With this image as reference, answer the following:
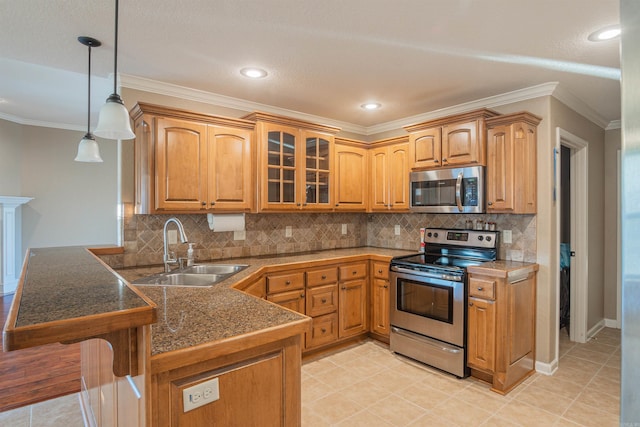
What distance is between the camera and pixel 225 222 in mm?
3156

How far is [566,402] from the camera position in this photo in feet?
8.48

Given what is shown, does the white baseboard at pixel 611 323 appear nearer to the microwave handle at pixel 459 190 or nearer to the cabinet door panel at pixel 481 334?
the cabinet door panel at pixel 481 334

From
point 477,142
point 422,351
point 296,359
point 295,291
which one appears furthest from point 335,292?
point 296,359

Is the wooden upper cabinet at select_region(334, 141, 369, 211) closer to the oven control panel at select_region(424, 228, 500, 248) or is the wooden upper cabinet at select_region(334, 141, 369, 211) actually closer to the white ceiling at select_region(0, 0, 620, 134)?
the white ceiling at select_region(0, 0, 620, 134)

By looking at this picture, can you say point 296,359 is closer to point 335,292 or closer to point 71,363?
point 335,292

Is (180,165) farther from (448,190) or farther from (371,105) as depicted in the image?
(448,190)

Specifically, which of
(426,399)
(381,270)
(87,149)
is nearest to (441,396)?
(426,399)

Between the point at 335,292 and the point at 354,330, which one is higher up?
the point at 335,292

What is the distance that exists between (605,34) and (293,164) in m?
2.50

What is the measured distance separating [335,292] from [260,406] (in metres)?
2.36

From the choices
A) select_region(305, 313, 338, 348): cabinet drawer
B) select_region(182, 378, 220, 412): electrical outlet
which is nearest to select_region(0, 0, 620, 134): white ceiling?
select_region(182, 378, 220, 412): electrical outlet

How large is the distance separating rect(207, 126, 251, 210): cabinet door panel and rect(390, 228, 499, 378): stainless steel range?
5.33ft

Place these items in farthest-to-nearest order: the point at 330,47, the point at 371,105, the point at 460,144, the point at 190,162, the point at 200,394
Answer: the point at 371,105 < the point at 460,144 < the point at 190,162 < the point at 330,47 < the point at 200,394

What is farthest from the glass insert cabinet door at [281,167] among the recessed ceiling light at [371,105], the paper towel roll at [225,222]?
the recessed ceiling light at [371,105]
